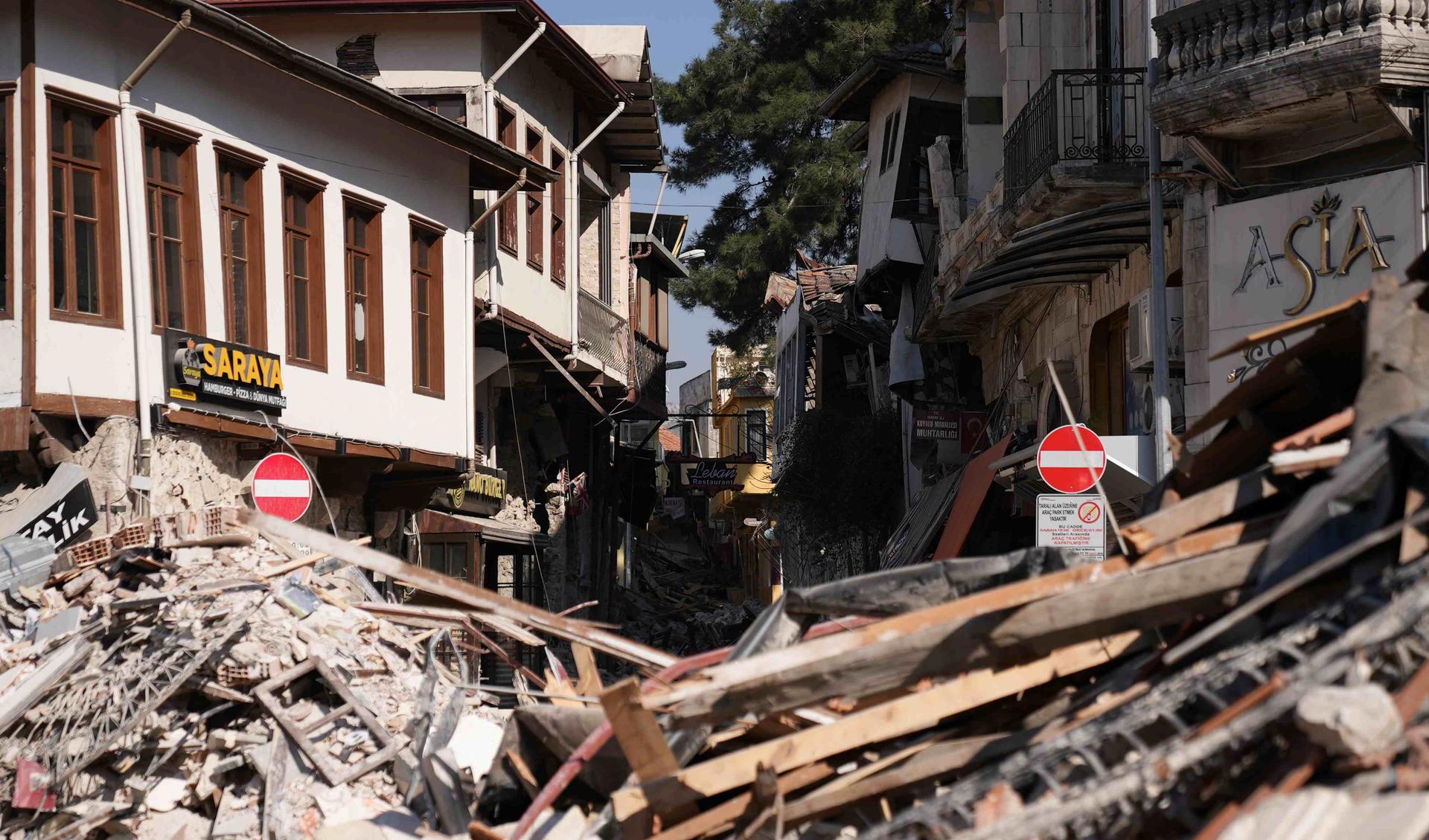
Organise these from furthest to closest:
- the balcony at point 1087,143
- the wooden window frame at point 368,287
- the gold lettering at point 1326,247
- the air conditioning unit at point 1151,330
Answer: the wooden window frame at point 368,287
the balcony at point 1087,143
the air conditioning unit at point 1151,330
the gold lettering at point 1326,247

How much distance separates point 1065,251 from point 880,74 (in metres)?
11.0

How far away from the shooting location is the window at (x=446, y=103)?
2302 centimetres

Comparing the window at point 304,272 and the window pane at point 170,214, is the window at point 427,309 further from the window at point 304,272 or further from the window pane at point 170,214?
the window pane at point 170,214

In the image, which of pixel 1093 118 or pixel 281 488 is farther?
pixel 1093 118

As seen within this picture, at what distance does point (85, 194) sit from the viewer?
15234 mm

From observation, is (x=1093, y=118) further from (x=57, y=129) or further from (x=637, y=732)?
(x=637, y=732)

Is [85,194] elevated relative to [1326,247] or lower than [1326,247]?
elevated

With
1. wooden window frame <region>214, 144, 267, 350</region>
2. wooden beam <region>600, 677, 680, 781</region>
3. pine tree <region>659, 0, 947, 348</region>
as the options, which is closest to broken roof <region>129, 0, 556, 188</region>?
wooden window frame <region>214, 144, 267, 350</region>

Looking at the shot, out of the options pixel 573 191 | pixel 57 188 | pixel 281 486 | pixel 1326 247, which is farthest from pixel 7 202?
pixel 573 191

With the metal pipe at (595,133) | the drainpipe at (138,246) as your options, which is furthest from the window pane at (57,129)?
the metal pipe at (595,133)

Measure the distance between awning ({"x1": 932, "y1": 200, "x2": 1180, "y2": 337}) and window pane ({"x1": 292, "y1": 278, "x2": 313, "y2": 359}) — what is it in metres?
7.76

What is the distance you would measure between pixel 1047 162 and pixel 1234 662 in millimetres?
12392

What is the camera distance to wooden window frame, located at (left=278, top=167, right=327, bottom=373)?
18094 mm

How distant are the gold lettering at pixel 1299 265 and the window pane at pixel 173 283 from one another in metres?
10.5
